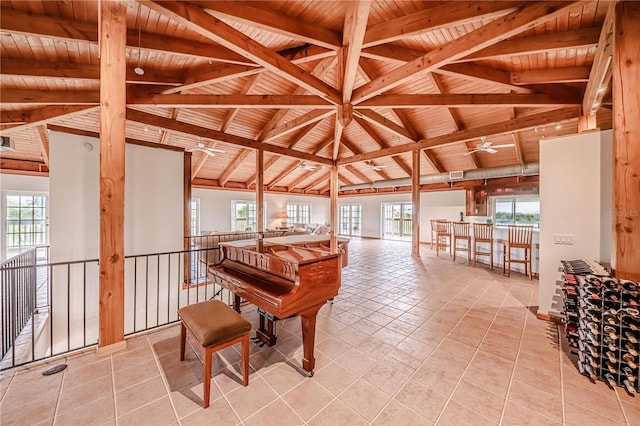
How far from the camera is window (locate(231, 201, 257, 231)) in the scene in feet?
36.1

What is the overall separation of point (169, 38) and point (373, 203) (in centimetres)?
1081

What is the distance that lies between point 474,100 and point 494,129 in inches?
69.4

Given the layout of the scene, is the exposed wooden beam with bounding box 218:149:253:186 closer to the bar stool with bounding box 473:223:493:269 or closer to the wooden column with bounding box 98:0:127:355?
the wooden column with bounding box 98:0:127:355

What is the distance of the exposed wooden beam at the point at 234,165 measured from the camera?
26.9 ft

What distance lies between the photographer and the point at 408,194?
11.3 metres

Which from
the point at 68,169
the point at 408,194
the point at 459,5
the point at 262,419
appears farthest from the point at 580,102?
the point at 68,169

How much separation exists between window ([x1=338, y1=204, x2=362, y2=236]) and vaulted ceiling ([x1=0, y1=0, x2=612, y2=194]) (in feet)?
22.7

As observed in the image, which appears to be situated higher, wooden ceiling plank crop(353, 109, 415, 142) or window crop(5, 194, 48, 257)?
wooden ceiling plank crop(353, 109, 415, 142)

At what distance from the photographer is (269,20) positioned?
2604 millimetres

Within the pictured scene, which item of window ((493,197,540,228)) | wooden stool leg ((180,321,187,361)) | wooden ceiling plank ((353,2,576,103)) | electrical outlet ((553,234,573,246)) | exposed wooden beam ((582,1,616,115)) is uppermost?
wooden ceiling plank ((353,2,576,103))

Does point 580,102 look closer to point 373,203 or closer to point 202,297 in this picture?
point 202,297

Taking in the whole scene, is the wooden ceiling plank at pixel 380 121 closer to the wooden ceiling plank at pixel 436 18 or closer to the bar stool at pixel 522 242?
the wooden ceiling plank at pixel 436 18

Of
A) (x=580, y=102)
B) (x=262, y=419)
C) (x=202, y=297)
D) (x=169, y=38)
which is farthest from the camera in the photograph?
(x=202, y=297)

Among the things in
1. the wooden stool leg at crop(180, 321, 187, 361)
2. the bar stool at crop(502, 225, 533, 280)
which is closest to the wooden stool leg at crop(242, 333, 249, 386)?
the wooden stool leg at crop(180, 321, 187, 361)
